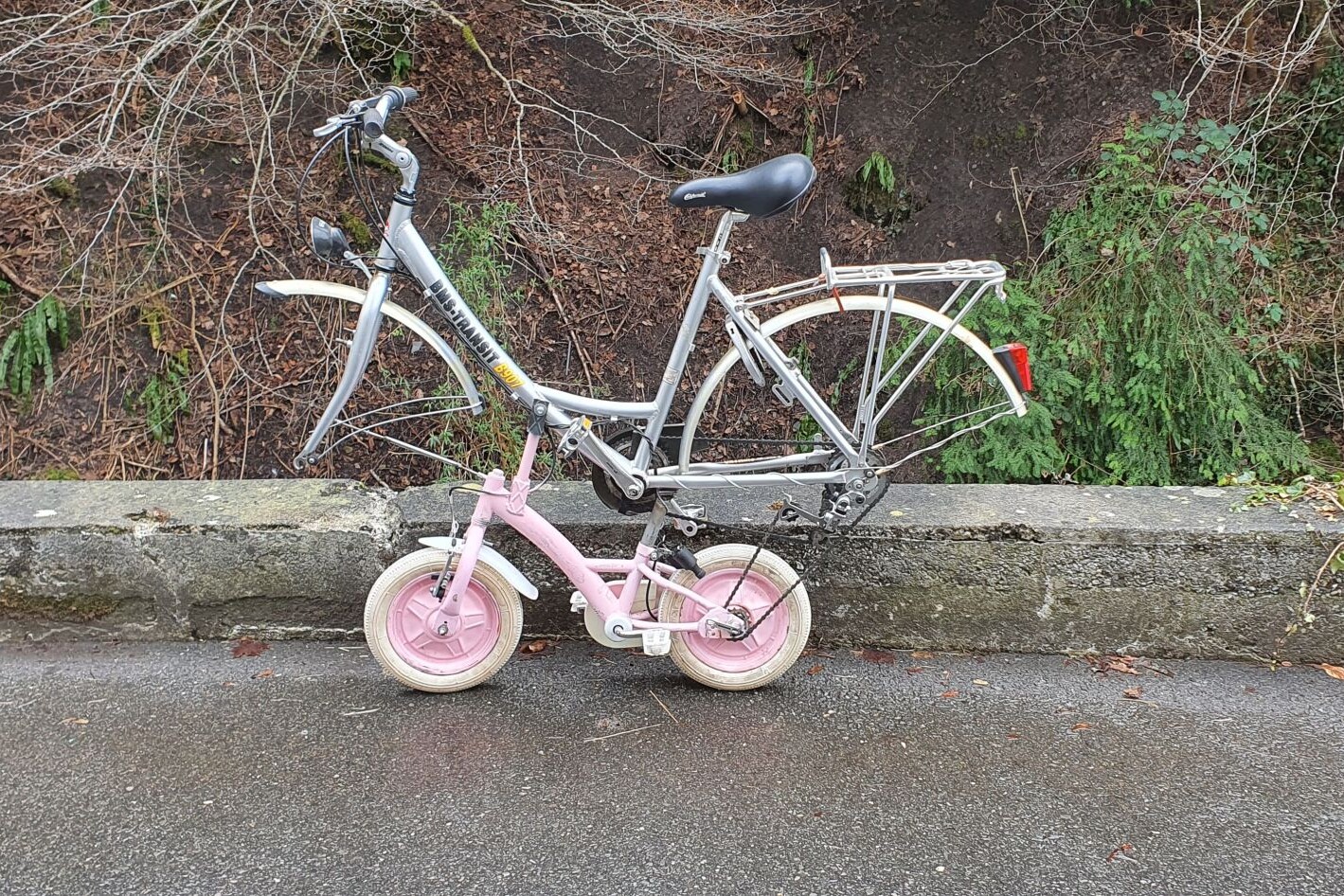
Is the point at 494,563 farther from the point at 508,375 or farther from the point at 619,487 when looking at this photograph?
the point at 508,375

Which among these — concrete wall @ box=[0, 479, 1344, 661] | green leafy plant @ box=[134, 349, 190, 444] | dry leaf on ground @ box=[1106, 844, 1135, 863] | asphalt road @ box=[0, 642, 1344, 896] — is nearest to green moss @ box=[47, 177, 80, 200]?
green leafy plant @ box=[134, 349, 190, 444]

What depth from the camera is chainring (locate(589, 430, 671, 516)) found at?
9.93 ft

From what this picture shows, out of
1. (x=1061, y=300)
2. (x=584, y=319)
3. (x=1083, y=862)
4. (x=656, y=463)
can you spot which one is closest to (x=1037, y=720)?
(x=1083, y=862)

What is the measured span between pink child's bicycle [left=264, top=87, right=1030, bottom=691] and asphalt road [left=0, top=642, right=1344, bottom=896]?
0.23m

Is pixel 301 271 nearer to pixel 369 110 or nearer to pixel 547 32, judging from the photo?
pixel 547 32

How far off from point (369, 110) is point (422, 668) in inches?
70.6

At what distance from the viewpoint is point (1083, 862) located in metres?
2.37

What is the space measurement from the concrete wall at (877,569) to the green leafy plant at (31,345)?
194 cm

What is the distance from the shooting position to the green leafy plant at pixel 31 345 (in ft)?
17.0

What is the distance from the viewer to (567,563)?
120 inches

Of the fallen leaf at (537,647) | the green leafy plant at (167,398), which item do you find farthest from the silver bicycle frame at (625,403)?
the green leafy plant at (167,398)

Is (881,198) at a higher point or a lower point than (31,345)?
higher

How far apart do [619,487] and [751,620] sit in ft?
2.14

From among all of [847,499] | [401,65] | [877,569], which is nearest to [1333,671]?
[877,569]
